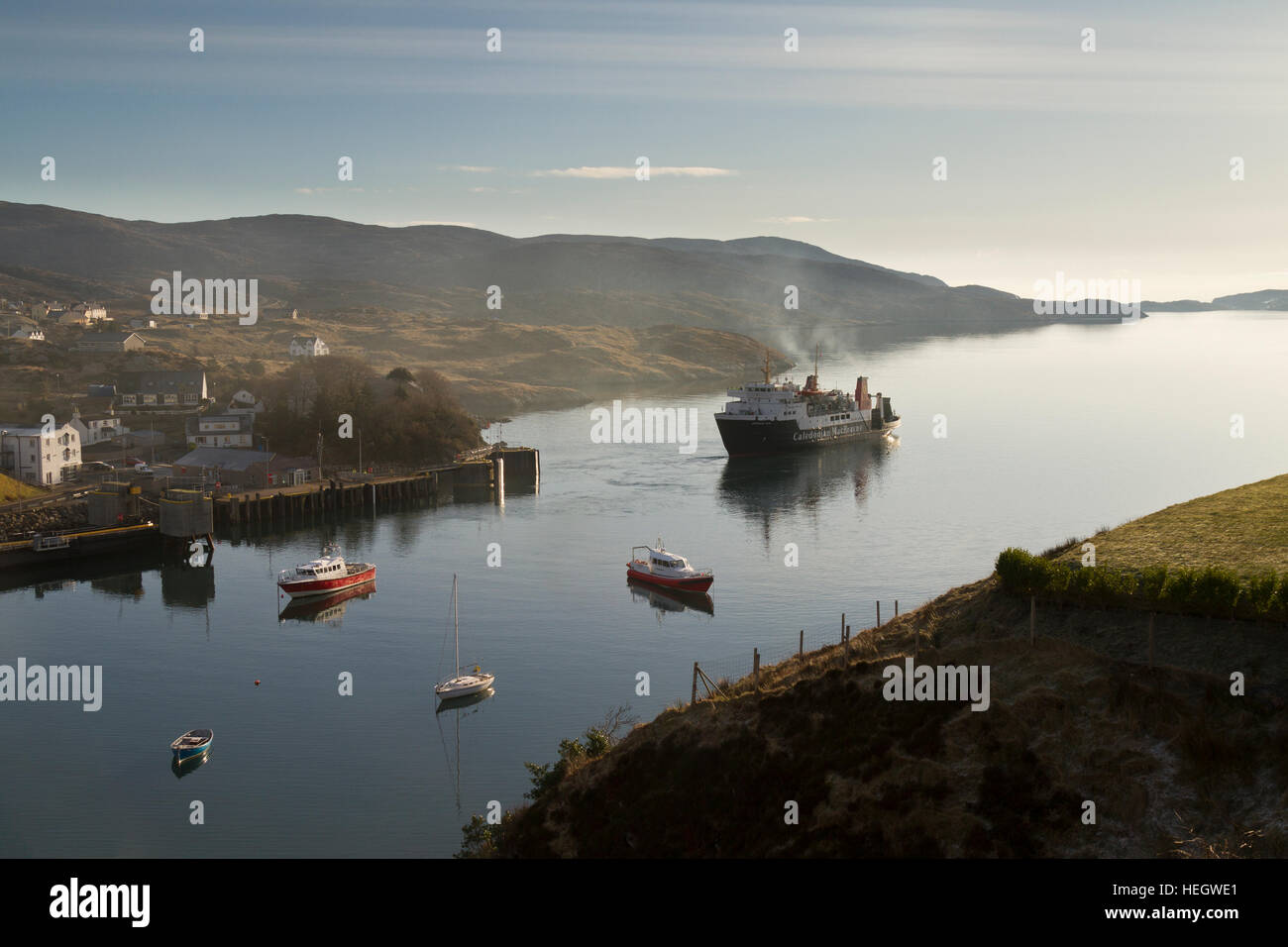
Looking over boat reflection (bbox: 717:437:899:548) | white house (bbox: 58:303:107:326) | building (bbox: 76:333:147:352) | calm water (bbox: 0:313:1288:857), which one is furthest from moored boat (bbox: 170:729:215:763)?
white house (bbox: 58:303:107:326)

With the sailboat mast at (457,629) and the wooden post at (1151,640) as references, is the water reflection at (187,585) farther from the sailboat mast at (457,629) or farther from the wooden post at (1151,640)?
the wooden post at (1151,640)

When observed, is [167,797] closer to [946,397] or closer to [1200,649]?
[1200,649]

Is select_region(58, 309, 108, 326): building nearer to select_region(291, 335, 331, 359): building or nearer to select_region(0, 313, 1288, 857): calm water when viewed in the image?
select_region(291, 335, 331, 359): building

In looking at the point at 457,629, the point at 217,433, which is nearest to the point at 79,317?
the point at 217,433
